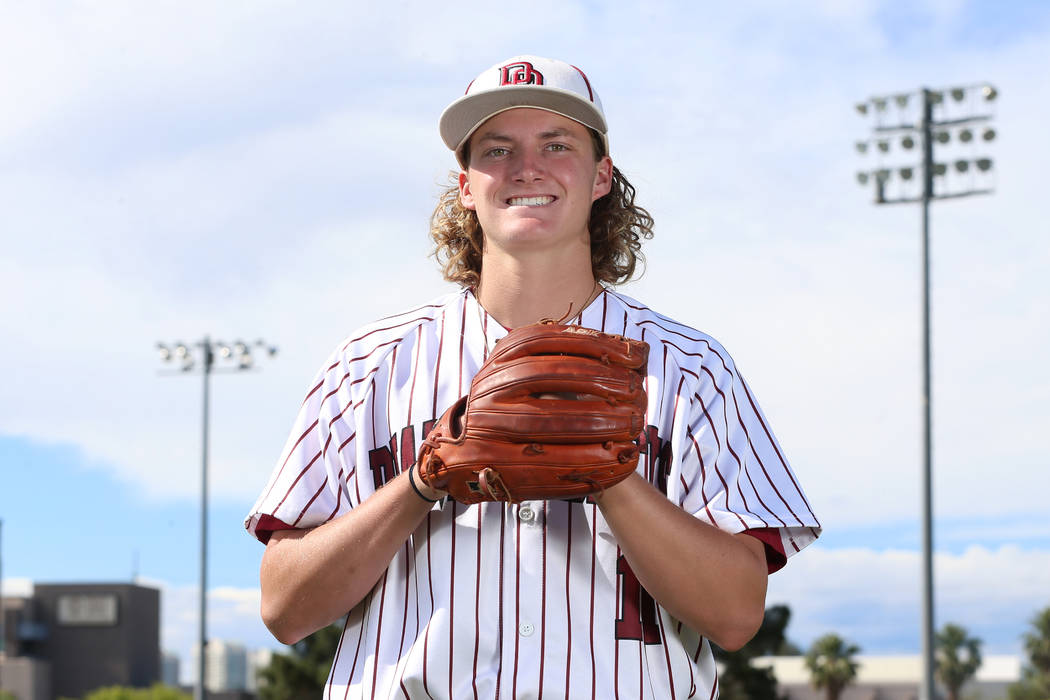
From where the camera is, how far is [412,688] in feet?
9.29

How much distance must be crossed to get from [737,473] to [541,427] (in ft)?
2.00

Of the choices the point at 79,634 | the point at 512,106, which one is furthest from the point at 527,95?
the point at 79,634

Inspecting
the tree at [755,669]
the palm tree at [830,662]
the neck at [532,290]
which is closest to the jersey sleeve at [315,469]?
the neck at [532,290]

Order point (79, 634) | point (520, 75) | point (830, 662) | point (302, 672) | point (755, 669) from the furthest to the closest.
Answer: point (79, 634)
point (830, 662)
point (302, 672)
point (755, 669)
point (520, 75)

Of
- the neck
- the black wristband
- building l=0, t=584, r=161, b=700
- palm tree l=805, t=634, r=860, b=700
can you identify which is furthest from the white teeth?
building l=0, t=584, r=161, b=700

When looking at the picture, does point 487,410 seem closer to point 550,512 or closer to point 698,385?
point 550,512

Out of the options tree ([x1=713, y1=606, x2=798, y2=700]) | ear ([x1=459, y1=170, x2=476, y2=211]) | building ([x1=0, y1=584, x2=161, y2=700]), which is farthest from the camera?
building ([x1=0, y1=584, x2=161, y2=700])

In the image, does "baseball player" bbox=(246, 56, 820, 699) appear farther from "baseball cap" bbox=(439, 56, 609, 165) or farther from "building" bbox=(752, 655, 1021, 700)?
"building" bbox=(752, 655, 1021, 700)

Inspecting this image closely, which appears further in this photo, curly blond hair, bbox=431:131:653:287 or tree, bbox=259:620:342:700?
tree, bbox=259:620:342:700

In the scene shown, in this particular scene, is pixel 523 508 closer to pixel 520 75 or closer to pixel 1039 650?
pixel 520 75

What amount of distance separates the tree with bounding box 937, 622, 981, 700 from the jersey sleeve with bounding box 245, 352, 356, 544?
202 feet

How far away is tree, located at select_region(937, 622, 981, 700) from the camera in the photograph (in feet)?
201

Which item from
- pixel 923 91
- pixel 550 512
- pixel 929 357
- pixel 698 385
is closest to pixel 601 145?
pixel 698 385

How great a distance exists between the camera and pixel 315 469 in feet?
10.1
